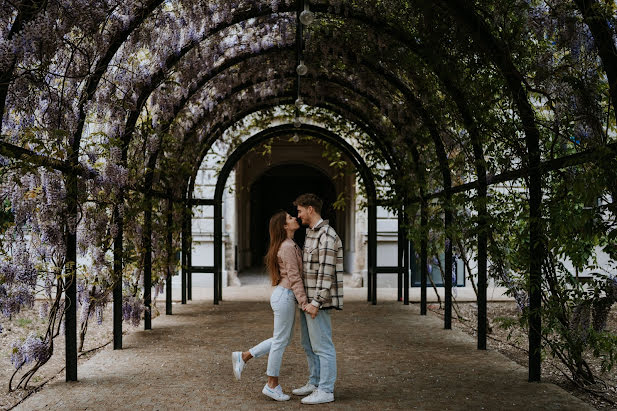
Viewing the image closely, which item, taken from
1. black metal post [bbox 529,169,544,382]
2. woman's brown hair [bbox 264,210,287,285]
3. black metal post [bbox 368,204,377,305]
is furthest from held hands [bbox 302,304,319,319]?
black metal post [bbox 368,204,377,305]

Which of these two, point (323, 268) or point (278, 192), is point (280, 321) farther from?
point (278, 192)

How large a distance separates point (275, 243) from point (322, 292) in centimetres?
52

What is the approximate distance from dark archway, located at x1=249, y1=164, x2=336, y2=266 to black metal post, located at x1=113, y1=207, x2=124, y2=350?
1442cm

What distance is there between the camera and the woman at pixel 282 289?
14.7ft

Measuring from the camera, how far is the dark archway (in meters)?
22.3

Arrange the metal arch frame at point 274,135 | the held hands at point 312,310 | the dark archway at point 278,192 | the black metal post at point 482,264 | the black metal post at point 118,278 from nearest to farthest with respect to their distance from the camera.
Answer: the held hands at point 312,310 → the black metal post at point 482,264 → the black metal post at point 118,278 → the metal arch frame at point 274,135 → the dark archway at point 278,192

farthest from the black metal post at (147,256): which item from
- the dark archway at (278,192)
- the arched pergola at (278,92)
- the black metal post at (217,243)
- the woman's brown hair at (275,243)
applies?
the dark archway at (278,192)

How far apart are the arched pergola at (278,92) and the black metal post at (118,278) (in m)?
0.02

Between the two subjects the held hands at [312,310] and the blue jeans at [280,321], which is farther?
the blue jeans at [280,321]

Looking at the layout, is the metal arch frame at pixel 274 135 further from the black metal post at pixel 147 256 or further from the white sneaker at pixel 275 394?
the white sneaker at pixel 275 394

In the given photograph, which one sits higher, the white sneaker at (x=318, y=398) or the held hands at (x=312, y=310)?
the held hands at (x=312, y=310)

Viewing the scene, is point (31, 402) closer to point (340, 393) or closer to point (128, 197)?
point (340, 393)

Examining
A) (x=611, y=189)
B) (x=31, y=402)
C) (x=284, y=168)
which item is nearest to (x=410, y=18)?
(x=611, y=189)

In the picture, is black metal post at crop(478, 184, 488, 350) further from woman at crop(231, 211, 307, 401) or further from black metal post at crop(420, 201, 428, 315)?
black metal post at crop(420, 201, 428, 315)
